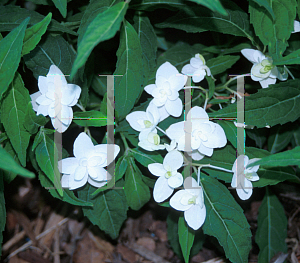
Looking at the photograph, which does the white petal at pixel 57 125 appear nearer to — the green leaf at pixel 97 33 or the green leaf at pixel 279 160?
the green leaf at pixel 97 33

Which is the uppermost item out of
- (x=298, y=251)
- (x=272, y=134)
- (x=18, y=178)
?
(x=272, y=134)

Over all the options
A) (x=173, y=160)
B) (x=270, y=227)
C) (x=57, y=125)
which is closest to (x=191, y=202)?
(x=173, y=160)

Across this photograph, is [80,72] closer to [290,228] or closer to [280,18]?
[280,18]

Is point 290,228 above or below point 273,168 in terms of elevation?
below

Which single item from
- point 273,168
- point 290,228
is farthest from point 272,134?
point 290,228

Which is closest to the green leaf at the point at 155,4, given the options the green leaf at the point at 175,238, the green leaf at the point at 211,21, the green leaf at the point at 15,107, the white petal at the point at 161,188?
the green leaf at the point at 211,21

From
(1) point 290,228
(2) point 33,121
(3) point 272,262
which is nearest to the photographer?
(2) point 33,121

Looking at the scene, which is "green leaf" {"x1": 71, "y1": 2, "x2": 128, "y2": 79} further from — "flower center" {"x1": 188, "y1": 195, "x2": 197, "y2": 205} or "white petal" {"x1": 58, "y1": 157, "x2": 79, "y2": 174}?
"flower center" {"x1": 188, "y1": 195, "x2": 197, "y2": 205}

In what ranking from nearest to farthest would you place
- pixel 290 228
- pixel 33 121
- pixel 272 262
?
pixel 33 121 → pixel 272 262 → pixel 290 228
